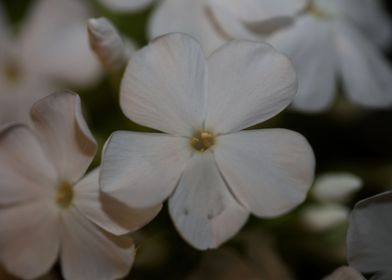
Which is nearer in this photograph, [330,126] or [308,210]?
[308,210]

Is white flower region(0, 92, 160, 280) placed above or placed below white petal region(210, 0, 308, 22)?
below

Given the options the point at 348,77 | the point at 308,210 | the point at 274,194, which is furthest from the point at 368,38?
the point at 274,194

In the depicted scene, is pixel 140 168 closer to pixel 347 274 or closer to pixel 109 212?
pixel 109 212

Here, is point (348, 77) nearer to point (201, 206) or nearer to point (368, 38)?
point (368, 38)

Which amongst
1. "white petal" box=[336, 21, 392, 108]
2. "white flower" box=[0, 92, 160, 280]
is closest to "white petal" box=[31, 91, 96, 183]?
"white flower" box=[0, 92, 160, 280]

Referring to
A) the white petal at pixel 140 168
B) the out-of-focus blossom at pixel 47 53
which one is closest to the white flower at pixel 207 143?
the white petal at pixel 140 168

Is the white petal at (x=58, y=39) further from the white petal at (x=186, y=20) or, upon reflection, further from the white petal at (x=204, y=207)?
the white petal at (x=204, y=207)

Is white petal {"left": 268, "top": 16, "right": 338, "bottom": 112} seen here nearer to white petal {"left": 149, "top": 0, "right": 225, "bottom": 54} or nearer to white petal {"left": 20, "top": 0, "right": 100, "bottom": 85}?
white petal {"left": 149, "top": 0, "right": 225, "bottom": 54}

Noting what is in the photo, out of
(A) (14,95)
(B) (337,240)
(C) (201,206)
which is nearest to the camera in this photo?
(C) (201,206)

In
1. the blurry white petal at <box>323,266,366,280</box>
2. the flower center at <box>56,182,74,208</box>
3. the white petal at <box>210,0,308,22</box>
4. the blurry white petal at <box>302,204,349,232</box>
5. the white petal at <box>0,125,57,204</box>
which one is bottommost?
the blurry white petal at <box>302,204,349,232</box>
